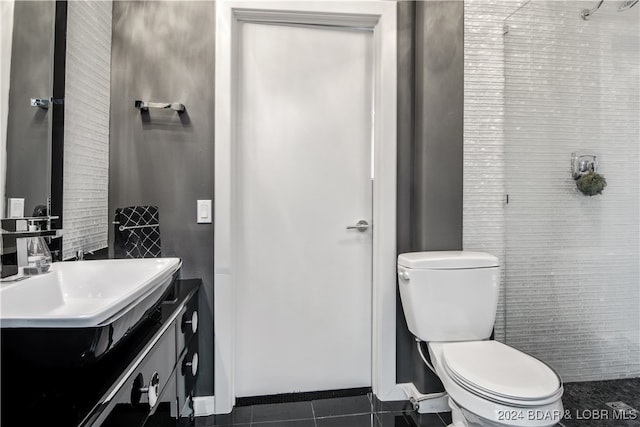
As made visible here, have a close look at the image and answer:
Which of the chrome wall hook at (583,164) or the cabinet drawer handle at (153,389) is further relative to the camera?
the chrome wall hook at (583,164)

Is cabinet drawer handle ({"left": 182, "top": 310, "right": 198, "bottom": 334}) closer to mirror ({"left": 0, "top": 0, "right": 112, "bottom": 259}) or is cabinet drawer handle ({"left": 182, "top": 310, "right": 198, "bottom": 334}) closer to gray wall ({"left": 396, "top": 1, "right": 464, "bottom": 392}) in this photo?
mirror ({"left": 0, "top": 0, "right": 112, "bottom": 259})

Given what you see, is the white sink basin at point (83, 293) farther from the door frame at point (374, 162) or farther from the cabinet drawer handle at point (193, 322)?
the door frame at point (374, 162)

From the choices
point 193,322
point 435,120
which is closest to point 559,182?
point 435,120

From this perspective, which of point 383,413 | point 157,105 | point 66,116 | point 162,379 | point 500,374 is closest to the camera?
point 162,379

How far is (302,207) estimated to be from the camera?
189 cm

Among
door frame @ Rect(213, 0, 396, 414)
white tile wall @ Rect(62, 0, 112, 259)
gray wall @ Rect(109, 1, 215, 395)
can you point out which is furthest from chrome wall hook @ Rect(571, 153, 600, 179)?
white tile wall @ Rect(62, 0, 112, 259)

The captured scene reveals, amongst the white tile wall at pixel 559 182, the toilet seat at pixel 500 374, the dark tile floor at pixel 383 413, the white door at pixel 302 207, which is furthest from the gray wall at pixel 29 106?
the white tile wall at pixel 559 182

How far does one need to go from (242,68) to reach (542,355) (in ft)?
7.64

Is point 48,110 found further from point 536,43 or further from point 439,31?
point 536,43

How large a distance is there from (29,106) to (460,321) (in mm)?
1899

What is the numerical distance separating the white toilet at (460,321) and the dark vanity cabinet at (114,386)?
1040mm

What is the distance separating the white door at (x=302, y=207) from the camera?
6.10 ft

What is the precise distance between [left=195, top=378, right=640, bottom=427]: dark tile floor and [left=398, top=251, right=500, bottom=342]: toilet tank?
489 mm

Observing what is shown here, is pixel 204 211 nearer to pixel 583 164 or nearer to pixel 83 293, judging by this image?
pixel 83 293
